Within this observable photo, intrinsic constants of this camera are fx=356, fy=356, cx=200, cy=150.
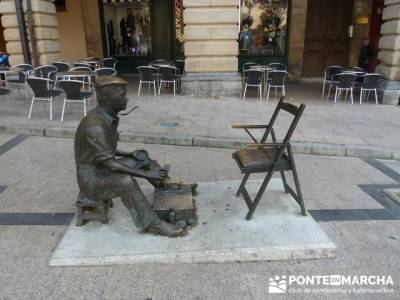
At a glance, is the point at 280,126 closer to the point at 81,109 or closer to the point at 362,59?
the point at 81,109

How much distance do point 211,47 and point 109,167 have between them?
309 inches

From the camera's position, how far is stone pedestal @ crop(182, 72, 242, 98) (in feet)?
34.1

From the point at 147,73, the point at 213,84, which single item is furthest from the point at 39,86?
the point at 213,84

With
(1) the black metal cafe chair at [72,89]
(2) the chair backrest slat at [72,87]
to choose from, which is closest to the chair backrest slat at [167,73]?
(1) the black metal cafe chair at [72,89]

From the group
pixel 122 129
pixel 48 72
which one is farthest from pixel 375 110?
pixel 48 72

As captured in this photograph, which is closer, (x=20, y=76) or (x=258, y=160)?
(x=258, y=160)

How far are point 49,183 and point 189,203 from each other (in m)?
2.26

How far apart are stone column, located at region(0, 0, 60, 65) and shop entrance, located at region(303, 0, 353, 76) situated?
9.41 meters

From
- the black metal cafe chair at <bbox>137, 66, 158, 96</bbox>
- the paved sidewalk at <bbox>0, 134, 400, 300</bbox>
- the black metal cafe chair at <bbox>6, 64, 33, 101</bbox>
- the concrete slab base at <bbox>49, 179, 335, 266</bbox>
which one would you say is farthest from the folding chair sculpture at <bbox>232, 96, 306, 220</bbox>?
the black metal cafe chair at <bbox>6, 64, 33, 101</bbox>

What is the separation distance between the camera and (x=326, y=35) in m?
14.2

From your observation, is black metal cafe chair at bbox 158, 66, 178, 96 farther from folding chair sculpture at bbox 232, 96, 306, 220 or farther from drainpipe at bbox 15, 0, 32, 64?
folding chair sculpture at bbox 232, 96, 306, 220

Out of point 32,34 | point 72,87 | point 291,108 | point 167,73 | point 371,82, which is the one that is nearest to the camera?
point 291,108

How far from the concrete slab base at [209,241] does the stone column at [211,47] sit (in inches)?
279

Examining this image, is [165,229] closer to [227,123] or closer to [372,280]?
[372,280]
